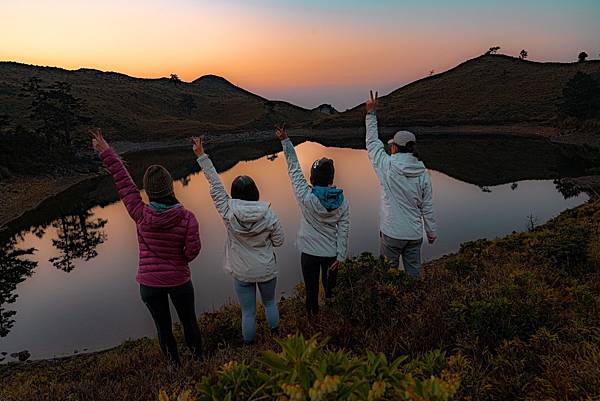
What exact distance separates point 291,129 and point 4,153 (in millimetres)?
69045

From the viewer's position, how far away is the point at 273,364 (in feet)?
5.06

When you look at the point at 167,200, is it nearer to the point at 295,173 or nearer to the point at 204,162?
the point at 204,162

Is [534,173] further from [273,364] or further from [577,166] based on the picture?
[273,364]

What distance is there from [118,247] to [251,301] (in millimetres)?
12991

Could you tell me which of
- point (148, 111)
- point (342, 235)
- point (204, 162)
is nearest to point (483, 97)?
point (148, 111)

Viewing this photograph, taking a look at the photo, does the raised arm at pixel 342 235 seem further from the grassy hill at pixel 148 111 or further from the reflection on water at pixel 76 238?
the grassy hill at pixel 148 111

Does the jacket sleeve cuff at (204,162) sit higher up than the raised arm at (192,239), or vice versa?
the jacket sleeve cuff at (204,162)

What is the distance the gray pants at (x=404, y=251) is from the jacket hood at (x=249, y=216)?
4.51ft

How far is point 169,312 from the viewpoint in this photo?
383cm

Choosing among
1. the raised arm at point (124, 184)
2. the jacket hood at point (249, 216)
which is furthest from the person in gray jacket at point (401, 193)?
the raised arm at point (124, 184)

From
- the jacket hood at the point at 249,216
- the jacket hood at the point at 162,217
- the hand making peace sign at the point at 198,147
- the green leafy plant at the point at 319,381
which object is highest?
the hand making peace sign at the point at 198,147

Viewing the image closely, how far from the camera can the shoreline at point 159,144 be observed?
22413 mm

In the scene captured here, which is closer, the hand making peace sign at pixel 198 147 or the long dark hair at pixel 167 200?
the long dark hair at pixel 167 200

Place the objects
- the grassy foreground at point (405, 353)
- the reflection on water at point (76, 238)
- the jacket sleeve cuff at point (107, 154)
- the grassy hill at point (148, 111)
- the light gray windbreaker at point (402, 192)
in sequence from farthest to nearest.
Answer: the grassy hill at point (148, 111)
the reflection on water at point (76, 238)
the light gray windbreaker at point (402, 192)
the jacket sleeve cuff at point (107, 154)
the grassy foreground at point (405, 353)
